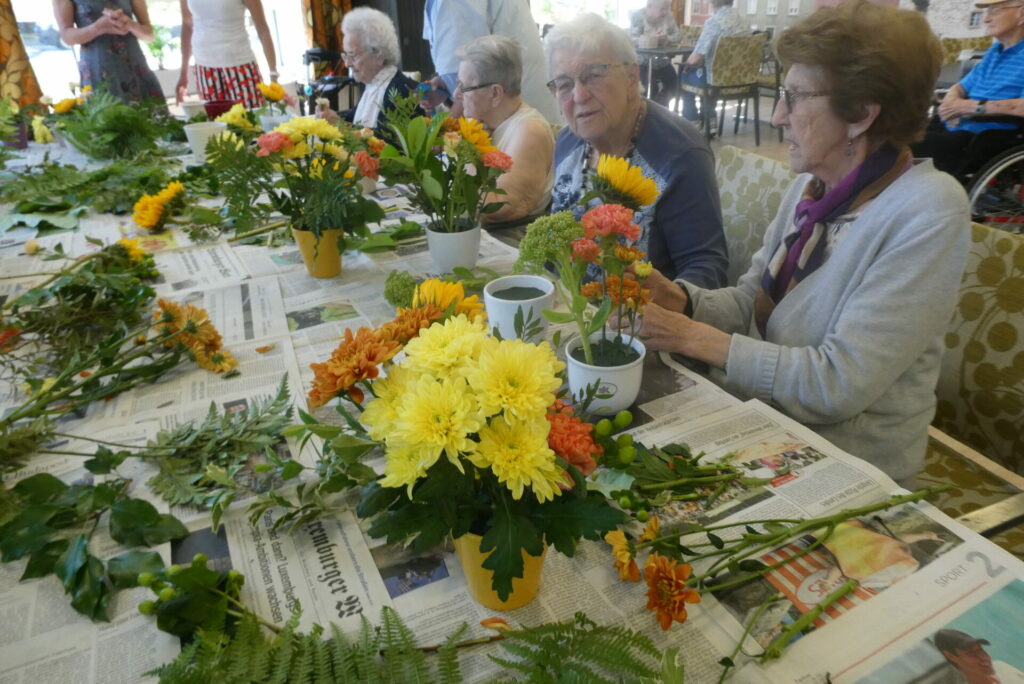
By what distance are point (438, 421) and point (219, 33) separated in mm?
3496

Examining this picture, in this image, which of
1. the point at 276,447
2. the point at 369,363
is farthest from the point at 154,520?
the point at 369,363

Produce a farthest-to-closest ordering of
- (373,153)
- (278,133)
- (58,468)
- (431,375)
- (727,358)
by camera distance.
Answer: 1. (373,153)
2. (278,133)
3. (727,358)
4. (58,468)
5. (431,375)

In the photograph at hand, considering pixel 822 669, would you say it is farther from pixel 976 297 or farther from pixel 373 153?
pixel 373 153

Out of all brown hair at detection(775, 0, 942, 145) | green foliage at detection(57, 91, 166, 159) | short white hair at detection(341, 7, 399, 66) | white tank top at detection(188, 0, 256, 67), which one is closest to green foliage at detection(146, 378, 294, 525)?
brown hair at detection(775, 0, 942, 145)

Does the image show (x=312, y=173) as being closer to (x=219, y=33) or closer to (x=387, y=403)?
(x=387, y=403)

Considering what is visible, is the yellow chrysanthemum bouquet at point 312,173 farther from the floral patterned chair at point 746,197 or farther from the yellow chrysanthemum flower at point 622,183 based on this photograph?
the floral patterned chair at point 746,197

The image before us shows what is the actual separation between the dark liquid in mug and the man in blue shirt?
2814mm

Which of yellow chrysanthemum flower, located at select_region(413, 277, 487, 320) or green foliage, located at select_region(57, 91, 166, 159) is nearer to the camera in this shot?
yellow chrysanthemum flower, located at select_region(413, 277, 487, 320)

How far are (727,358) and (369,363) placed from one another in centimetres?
68

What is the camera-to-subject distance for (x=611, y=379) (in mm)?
861

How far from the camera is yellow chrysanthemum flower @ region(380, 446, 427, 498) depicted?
0.48m

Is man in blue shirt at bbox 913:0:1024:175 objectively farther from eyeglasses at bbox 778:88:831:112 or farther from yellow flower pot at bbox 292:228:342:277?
yellow flower pot at bbox 292:228:342:277

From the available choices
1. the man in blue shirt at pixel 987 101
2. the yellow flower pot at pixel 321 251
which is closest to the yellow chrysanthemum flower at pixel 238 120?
the yellow flower pot at pixel 321 251

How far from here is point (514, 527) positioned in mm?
529
